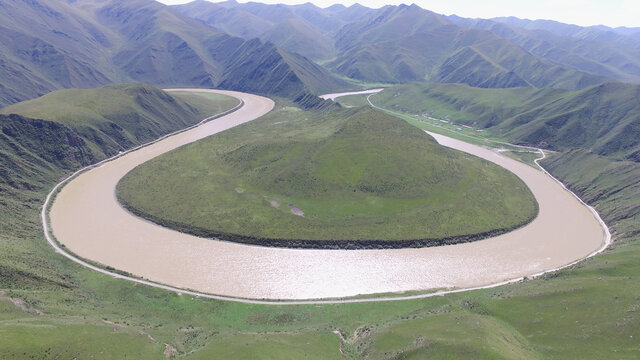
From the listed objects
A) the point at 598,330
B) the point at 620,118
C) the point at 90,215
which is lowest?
the point at 90,215

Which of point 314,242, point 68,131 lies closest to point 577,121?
point 314,242

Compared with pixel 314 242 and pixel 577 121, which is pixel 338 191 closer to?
pixel 314 242

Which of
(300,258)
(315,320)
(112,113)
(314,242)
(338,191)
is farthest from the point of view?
(112,113)

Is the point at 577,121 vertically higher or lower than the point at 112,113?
higher

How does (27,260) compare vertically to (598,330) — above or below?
below

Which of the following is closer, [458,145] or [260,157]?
[260,157]

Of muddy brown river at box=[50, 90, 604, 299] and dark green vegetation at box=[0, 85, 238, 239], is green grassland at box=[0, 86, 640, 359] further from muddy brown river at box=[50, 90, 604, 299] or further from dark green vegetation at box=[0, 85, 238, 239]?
dark green vegetation at box=[0, 85, 238, 239]

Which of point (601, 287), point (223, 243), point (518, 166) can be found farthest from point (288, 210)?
point (518, 166)

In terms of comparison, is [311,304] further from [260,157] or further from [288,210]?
[260,157]
